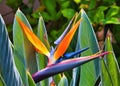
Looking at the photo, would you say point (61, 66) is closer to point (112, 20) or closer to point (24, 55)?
point (24, 55)

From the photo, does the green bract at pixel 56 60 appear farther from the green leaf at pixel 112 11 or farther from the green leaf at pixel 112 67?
the green leaf at pixel 112 11

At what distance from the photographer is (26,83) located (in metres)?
0.95

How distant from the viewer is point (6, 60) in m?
0.76

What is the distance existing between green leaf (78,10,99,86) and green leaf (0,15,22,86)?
0.30 meters

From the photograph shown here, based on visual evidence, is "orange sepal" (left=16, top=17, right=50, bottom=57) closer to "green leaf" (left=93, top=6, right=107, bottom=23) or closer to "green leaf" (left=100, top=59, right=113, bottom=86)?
"green leaf" (left=100, top=59, right=113, bottom=86)

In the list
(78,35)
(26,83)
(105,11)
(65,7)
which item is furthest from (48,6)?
(26,83)

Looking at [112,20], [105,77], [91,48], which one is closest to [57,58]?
[105,77]

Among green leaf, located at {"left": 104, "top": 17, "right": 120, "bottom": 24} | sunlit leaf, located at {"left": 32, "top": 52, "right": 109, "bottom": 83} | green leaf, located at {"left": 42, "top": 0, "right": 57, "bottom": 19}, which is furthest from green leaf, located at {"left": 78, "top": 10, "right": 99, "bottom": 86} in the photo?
green leaf, located at {"left": 42, "top": 0, "right": 57, "bottom": 19}

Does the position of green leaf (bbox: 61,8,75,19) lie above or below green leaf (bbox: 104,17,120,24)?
above

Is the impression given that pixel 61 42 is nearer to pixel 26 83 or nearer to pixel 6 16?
pixel 26 83

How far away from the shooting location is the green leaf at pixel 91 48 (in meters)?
1.05

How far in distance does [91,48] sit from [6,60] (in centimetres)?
38

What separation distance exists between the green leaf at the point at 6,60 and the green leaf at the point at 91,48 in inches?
11.9

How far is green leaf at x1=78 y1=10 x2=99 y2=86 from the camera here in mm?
1054
